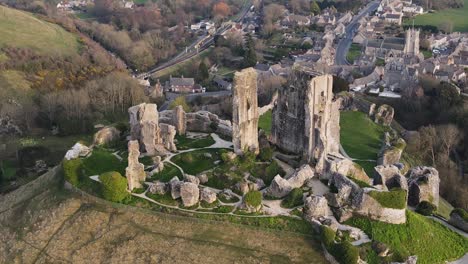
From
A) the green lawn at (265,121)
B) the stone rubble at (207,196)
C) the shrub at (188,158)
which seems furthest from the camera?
the green lawn at (265,121)

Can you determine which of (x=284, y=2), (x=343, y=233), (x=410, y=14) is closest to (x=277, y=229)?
(x=343, y=233)

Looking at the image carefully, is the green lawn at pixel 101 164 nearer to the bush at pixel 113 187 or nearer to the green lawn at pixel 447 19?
the bush at pixel 113 187

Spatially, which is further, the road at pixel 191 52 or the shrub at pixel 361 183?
the road at pixel 191 52

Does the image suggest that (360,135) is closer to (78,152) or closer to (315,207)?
(315,207)

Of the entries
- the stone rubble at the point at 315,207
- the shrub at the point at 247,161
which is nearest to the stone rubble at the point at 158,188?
the shrub at the point at 247,161

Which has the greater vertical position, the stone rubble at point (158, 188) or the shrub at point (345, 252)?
the stone rubble at point (158, 188)

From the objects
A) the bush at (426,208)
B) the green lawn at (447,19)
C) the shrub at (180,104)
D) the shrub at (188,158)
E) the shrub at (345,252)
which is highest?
the green lawn at (447,19)
